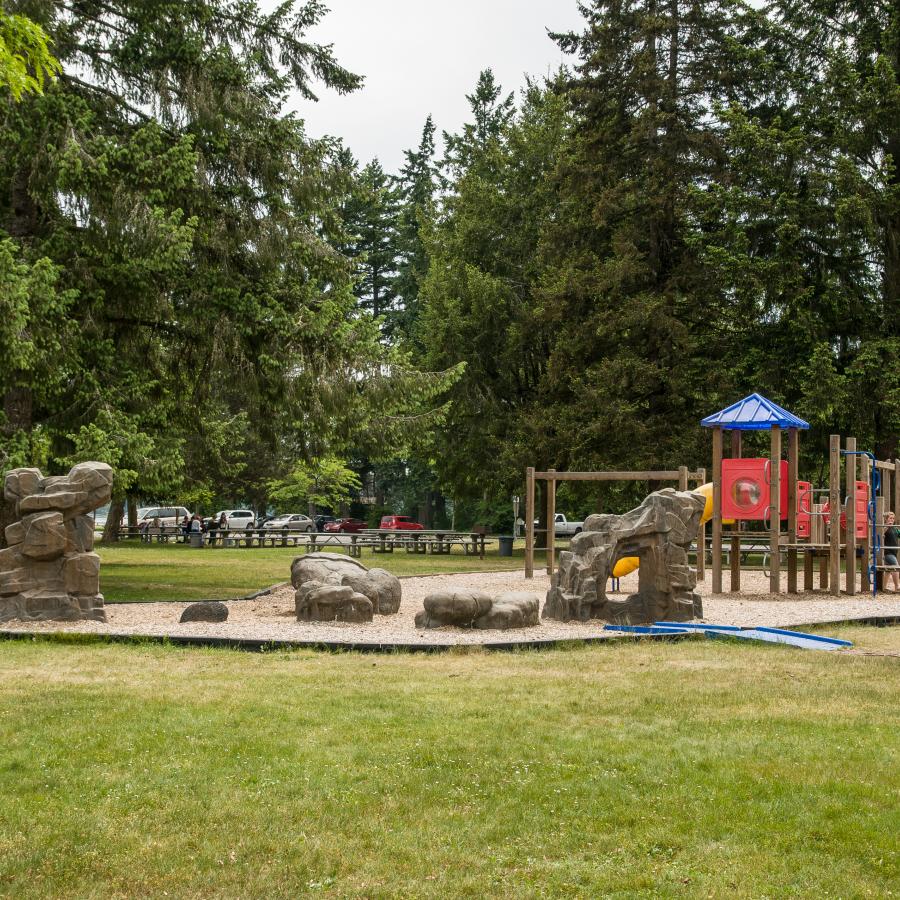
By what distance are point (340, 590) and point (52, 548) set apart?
336 cm

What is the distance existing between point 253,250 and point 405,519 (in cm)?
4153

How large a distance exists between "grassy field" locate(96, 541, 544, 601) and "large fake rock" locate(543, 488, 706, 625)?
20.2 feet

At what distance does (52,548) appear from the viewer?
12.5m

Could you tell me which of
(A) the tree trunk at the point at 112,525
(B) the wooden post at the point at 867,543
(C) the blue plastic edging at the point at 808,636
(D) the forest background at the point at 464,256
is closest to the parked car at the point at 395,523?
(D) the forest background at the point at 464,256

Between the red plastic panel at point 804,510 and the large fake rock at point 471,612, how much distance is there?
28.2ft

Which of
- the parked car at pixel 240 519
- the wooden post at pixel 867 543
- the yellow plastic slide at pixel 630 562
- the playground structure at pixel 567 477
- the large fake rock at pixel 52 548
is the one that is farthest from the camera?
the parked car at pixel 240 519

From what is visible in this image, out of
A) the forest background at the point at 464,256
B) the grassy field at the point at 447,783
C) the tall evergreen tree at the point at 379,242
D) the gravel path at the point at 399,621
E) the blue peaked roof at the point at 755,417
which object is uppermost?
the tall evergreen tree at the point at 379,242

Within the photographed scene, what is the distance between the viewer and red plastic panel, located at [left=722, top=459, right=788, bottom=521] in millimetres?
18094

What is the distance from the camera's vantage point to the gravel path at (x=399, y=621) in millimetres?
11305

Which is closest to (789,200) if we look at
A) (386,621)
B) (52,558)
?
(386,621)

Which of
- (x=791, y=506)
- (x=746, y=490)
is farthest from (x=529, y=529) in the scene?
(x=791, y=506)

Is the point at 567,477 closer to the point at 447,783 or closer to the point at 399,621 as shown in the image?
the point at 399,621

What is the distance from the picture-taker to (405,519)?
58906 millimetres

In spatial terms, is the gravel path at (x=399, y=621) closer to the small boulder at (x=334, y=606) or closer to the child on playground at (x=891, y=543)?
the small boulder at (x=334, y=606)
